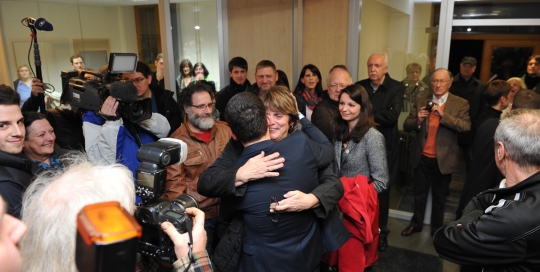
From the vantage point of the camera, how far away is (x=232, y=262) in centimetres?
183

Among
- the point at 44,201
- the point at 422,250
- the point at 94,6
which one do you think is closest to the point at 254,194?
the point at 44,201

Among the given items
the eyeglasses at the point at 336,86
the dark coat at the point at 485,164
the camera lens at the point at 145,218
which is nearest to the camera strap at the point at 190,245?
the camera lens at the point at 145,218

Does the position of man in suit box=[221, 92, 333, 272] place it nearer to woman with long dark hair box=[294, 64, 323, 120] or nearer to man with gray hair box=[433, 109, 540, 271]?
man with gray hair box=[433, 109, 540, 271]

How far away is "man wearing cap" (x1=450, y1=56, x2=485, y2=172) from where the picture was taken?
12.4 ft

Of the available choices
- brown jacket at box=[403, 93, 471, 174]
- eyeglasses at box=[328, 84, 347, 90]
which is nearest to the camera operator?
eyeglasses at box=[328, 84, 347, 90]

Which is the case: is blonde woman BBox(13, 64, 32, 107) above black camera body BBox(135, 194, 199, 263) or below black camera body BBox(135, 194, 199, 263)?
above

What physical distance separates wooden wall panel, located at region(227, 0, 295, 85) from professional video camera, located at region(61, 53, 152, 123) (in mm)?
2281

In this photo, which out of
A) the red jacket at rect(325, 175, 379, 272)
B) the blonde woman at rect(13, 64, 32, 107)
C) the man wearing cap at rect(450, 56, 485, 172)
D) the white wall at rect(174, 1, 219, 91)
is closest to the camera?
the red jacket at rect(325, 175, 379, 272)

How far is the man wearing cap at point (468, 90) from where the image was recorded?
3.78m

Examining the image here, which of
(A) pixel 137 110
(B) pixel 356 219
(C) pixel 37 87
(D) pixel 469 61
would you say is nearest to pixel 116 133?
(A) pixel 137 110

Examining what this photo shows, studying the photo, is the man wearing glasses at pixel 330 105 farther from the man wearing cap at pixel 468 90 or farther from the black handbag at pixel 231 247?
the man wearing cap at pixel 468 90

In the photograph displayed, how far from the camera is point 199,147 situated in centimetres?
227

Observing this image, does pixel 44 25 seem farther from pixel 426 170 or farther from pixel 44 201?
pixel 426 170

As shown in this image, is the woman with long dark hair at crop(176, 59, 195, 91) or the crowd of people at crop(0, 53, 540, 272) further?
the woman with long dark hair at crop(176, 59, 195, 91)
